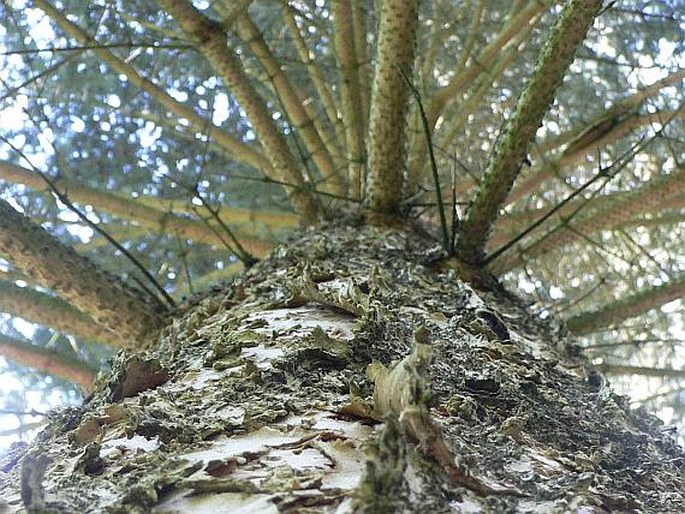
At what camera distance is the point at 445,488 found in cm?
58

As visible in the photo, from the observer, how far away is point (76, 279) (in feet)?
5.46

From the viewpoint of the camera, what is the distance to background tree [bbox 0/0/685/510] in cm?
170

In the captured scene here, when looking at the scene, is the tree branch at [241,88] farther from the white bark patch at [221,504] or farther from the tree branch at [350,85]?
the white bark patch at [221,504]

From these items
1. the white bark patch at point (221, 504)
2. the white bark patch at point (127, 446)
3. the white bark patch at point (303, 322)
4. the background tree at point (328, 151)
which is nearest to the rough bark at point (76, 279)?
the background tree at point (328, 151)

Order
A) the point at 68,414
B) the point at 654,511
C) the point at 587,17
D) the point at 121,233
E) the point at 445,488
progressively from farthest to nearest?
the point at 121,233
the point at 587,17
the point at 68,414
the point at 654,511
the point at 445,488

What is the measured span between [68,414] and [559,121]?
402 cm

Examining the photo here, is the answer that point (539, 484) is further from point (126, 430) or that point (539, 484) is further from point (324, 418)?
point (126, 430)

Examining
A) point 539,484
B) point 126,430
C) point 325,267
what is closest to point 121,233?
point 325,267

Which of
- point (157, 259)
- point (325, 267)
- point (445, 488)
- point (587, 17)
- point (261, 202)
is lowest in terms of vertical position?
point (445, 488)

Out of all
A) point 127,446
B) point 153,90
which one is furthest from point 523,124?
point 153,90

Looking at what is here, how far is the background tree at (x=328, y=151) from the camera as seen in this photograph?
5.59ft

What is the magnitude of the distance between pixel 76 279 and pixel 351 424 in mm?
1119

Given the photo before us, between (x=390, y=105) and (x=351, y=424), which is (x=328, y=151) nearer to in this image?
(x=390, y=105)

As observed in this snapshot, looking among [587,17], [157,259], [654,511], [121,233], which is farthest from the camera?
[157,259]
